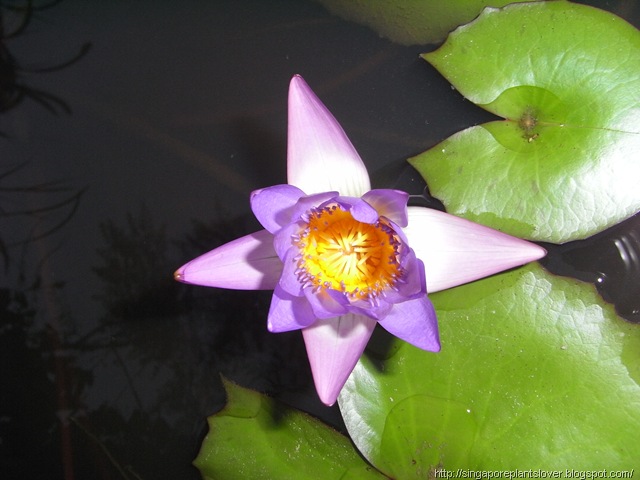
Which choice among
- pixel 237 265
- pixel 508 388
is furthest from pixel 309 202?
pixel 508 388

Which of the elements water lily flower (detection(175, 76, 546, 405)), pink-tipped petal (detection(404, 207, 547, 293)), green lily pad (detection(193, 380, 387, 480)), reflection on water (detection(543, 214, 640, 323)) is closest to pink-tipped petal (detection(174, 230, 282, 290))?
water lily flower (detection(175, 76, 546, 405))

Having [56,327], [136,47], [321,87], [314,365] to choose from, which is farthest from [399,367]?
[136,47]

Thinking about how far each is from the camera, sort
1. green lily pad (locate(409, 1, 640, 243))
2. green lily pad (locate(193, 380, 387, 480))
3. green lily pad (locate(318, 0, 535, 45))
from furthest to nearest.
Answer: green lily pad (locate(318, 0, 535, 45)) < green lily pad (locate(193, 380, 387, 480)) < green lily pad (locate(409, 1, 640, 243))

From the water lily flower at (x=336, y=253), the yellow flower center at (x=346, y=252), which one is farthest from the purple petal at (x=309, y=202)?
the yellow flower center at (x=346, y=252)

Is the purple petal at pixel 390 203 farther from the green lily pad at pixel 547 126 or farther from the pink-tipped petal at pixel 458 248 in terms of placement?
the green lily pad at pixel 547 126

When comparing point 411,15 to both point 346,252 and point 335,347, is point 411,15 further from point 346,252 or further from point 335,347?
point 335,347

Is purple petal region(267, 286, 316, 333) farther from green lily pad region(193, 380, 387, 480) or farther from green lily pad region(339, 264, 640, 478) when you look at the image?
green lily pad region(193, 380, 387, 480)
